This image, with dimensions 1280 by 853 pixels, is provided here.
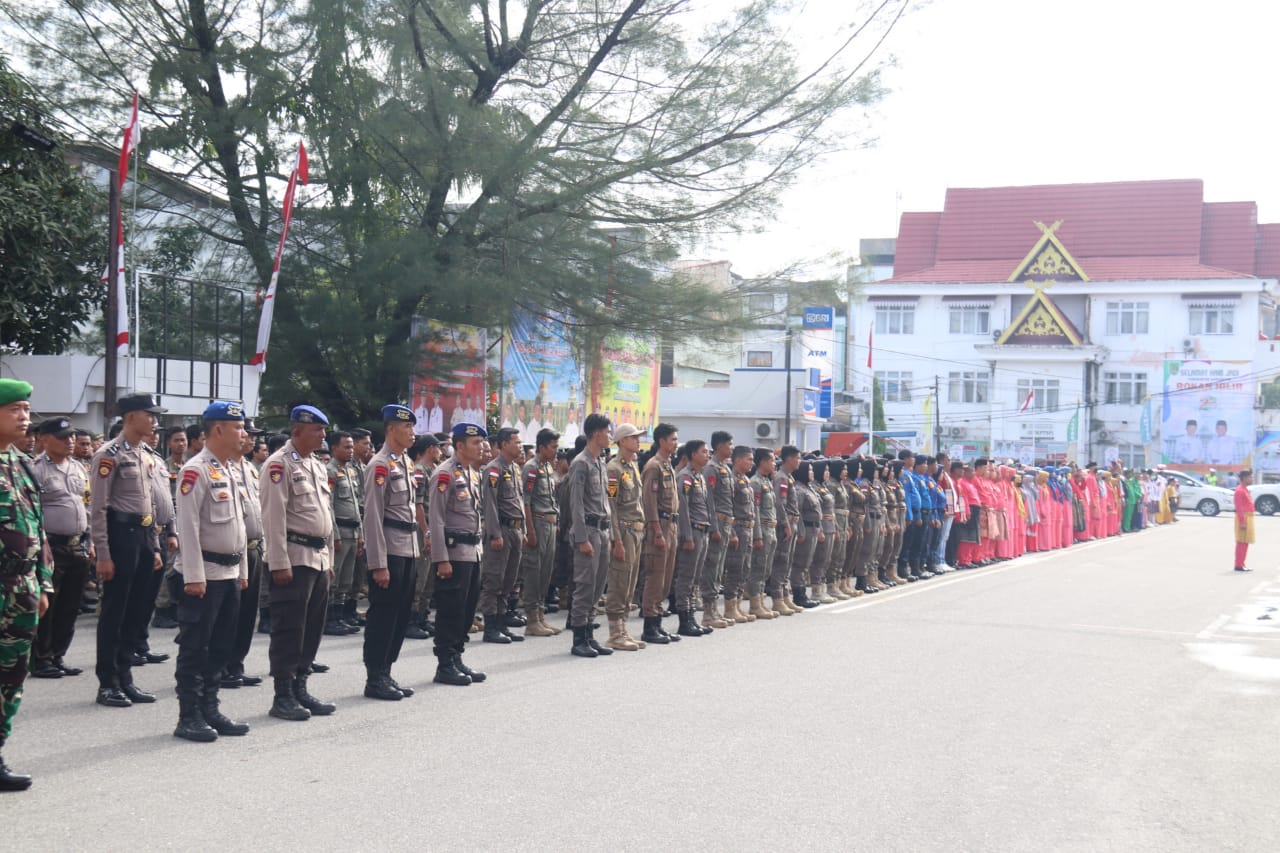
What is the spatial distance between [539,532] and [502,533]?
1.96ft

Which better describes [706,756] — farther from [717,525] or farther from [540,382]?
[540,382]

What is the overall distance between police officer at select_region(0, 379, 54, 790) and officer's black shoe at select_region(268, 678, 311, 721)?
170cm

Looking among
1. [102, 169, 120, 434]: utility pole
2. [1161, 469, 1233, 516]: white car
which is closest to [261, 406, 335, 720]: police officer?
[102, 169, 120, 434]: utility pole

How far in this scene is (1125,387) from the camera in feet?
191

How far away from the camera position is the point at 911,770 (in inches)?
242

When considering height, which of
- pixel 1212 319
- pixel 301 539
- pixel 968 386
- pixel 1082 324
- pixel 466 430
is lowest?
pixel 301 539

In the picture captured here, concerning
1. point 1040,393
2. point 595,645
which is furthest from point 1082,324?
point 595,645

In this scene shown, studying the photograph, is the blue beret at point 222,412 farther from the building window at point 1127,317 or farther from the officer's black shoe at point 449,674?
the building window at point 1127,317

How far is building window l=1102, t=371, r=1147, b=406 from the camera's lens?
2272 inches

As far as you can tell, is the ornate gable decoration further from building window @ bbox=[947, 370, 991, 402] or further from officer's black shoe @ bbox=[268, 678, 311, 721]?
officer's black shoe @ bbox=[268, 678, 311, 721]

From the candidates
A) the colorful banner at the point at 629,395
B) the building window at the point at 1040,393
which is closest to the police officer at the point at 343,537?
the colorful banner at the point at 629,395

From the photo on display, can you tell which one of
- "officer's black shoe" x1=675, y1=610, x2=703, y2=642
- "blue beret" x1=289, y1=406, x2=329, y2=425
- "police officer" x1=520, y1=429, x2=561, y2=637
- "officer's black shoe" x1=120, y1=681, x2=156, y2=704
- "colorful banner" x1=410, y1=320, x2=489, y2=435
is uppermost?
"colorful banner" x1=410, y1=320, x2=489, y2=435

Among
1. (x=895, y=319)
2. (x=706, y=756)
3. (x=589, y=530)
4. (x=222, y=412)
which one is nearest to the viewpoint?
(x=706, y=756)

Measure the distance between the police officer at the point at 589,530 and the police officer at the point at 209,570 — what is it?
3.43 m
